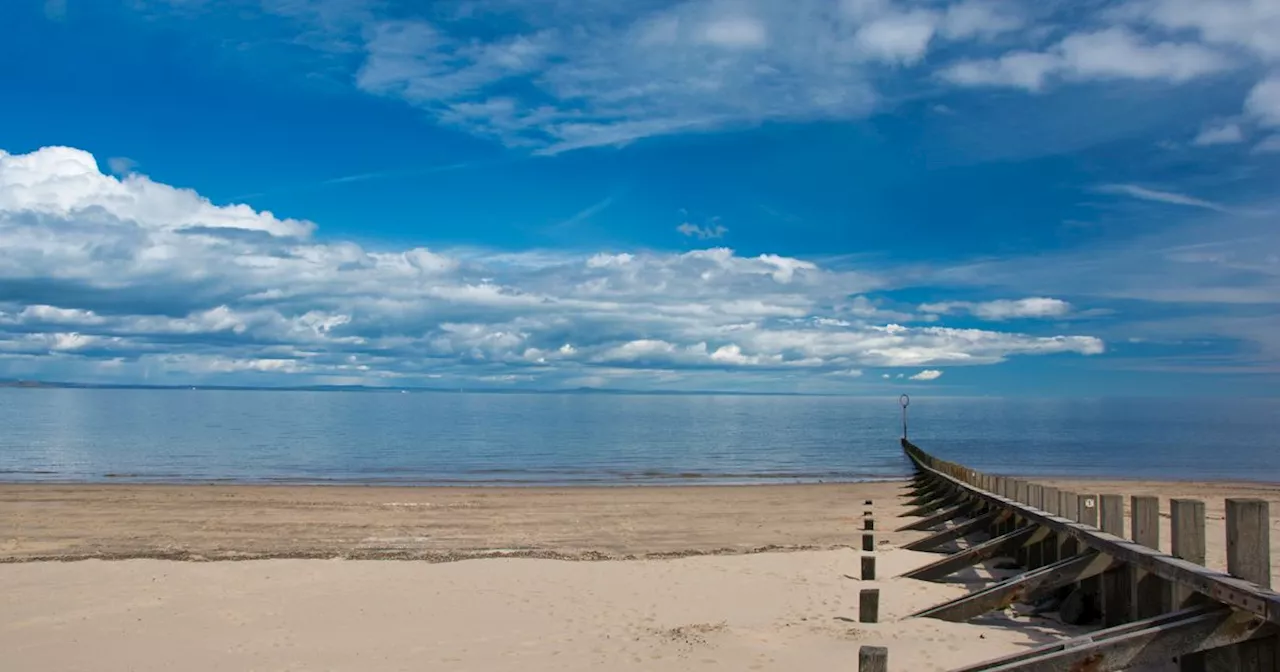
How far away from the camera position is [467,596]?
12.2 metres

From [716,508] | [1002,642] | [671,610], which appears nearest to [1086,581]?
[1002,642]

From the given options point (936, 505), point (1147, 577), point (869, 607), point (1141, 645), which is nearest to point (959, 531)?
point (869, 607)

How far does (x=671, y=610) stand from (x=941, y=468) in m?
17.0

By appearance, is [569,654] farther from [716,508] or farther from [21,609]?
[716,508]

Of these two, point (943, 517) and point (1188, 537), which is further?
point (943, 517)

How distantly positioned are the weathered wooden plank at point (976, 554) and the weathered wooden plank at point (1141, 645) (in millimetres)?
5347

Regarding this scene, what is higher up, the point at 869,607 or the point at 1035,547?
the point at 1035,547

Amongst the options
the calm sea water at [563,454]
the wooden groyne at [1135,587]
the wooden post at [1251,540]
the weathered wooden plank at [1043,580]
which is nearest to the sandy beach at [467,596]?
the weathered wooden plank at [1043,580]

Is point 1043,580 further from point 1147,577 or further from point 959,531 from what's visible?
point 959,531

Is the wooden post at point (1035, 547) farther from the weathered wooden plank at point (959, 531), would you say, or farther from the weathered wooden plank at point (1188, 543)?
the weathered wooden plank at point (1188, 543)

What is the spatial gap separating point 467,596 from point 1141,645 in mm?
8492

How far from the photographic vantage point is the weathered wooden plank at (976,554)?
11.7m

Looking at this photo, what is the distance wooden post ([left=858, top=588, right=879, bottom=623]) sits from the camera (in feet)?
32.8

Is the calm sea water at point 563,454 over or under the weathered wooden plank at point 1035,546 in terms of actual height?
under
